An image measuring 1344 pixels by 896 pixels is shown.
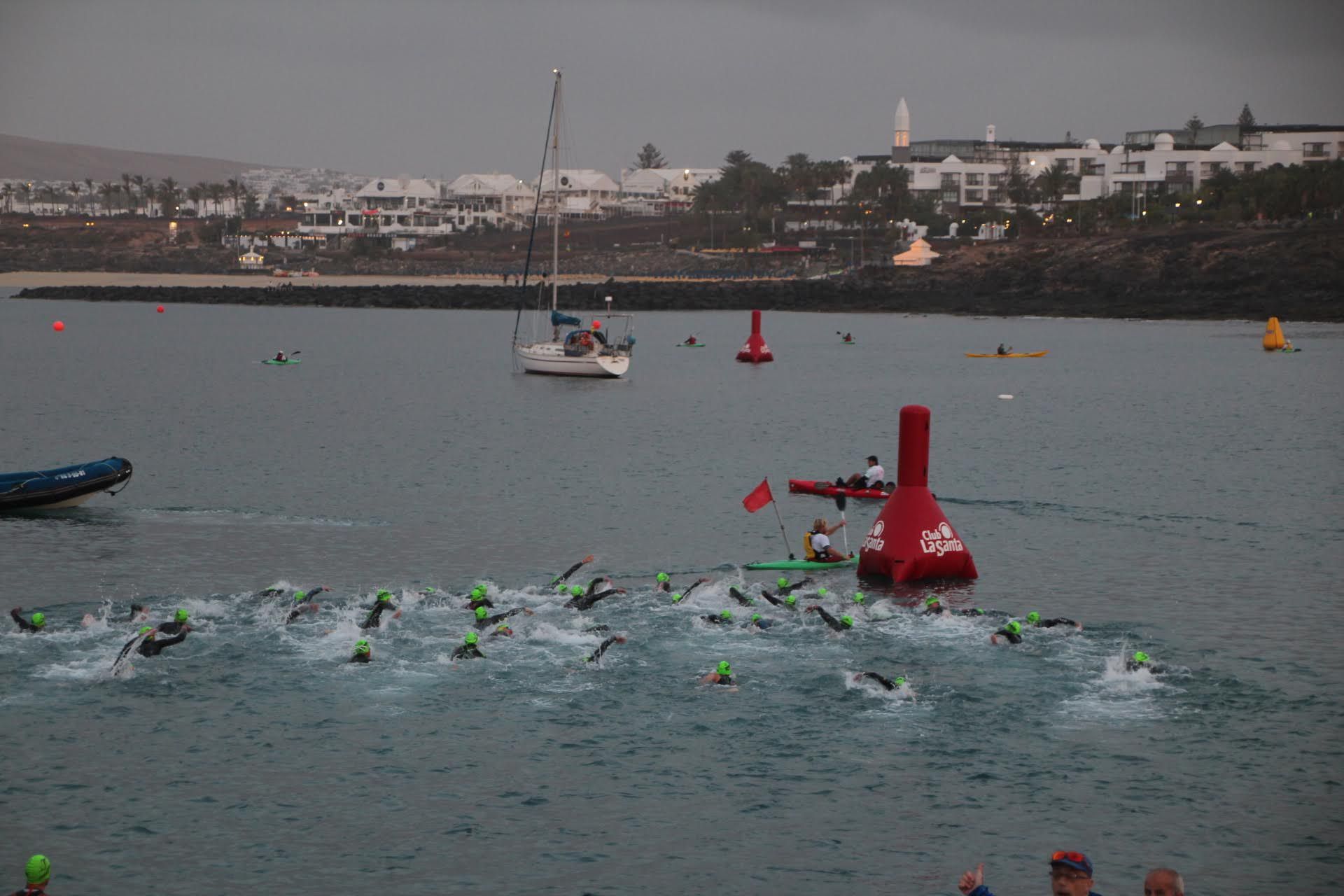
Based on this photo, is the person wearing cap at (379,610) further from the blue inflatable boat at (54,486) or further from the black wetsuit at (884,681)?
Answer: the blue inflatable boat at (54,486)

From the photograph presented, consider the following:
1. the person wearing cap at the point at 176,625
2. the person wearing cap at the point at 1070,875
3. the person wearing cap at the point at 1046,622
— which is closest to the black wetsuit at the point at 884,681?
the person wearing cap at the point at 1046,622

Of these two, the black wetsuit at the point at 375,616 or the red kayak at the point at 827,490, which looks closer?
the black wetsuit at the point at 375,616

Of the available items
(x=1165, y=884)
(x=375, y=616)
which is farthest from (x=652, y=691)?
(x=1165, y=884)

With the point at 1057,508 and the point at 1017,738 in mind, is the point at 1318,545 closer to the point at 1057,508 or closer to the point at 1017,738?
the point at 1057,508

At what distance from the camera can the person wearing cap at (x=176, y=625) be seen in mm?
27219

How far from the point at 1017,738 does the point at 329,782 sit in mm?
10408

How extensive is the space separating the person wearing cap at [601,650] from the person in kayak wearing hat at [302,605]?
632 centimetres

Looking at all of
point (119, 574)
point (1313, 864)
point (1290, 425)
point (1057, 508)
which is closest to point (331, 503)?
point (119, 574)

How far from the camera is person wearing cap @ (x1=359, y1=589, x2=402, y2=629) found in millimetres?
27781

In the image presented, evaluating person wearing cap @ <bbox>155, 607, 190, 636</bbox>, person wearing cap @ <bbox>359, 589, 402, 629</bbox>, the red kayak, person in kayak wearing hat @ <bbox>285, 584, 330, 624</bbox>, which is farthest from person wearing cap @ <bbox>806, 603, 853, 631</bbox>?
the red kayak

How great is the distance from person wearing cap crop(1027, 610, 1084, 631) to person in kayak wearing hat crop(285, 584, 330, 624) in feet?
46.2

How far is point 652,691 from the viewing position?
81.0 feet

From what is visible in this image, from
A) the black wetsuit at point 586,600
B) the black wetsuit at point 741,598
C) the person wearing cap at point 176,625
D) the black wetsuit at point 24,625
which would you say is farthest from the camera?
the black wetsuit at point 741,598

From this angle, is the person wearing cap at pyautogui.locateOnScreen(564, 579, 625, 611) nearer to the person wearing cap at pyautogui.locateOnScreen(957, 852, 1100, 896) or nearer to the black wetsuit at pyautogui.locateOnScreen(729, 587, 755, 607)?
the black wetsuit at pyautogui.locateOnScreen(729, 587, 755, 607)
